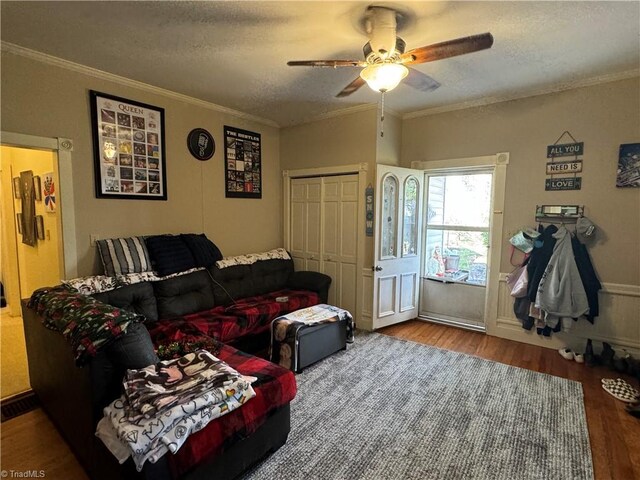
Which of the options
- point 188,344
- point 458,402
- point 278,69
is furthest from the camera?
point 278,69

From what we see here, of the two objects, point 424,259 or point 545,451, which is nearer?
point 545,451

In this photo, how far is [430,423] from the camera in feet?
7.33

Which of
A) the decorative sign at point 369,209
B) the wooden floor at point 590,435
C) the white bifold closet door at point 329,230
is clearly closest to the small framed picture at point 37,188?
the wooden floor at point 590,435

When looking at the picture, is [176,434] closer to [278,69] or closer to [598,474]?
[598,474]

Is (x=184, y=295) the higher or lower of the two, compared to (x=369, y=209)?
lower

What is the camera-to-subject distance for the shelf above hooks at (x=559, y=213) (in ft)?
10.5

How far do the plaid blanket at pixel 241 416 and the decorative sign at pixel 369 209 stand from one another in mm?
2175

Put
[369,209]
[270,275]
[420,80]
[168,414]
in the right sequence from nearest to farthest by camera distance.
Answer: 1. [168,414]
2. [420,80]
3. [369,209]
4. [270,275]

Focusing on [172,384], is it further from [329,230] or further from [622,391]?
[622,391]

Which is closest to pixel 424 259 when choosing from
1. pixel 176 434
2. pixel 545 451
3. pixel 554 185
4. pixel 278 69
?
pixel 554 185

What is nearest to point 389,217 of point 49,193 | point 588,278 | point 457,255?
point 457,255

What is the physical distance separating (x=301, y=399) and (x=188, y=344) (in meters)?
0.94

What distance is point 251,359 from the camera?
84.5 inches

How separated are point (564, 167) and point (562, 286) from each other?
118cm
